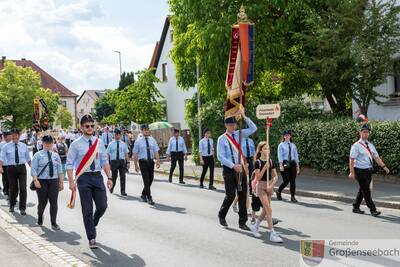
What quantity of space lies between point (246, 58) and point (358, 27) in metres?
8.84

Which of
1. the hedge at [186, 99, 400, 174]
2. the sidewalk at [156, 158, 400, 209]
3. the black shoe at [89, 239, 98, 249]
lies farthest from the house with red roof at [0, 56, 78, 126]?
the black shoe at [89, 239, 98, 249]

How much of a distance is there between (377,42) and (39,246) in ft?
43.2

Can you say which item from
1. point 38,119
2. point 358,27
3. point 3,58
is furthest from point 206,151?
point 3,58

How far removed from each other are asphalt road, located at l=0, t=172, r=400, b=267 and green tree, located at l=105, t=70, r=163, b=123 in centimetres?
2266

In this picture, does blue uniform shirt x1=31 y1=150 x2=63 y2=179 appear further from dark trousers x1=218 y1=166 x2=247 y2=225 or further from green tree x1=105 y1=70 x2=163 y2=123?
green tree x1=105 y1=70 x2=163 y2=123

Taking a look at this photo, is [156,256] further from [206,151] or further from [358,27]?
[358,27]

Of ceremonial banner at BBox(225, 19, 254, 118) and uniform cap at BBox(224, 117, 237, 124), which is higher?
ceremonial banner at BBox(225, 19, 254, 118)

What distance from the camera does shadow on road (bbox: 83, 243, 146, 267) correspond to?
304 inches

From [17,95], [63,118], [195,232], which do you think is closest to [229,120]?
[195,232]

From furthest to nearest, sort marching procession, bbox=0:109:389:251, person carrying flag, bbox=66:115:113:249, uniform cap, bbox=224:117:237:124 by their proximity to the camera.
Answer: uniform cap, bbox=224:117:237:124, marching procession, bbox=0:109:389:251, person carrying flag, bbox=66:115:113:249

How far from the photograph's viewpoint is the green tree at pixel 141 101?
3691cm

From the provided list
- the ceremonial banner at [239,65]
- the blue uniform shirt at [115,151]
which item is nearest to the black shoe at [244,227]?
the ceremonial banner at [239,65]

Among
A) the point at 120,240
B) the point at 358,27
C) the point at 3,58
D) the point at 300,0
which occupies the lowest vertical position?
the point at 120,240

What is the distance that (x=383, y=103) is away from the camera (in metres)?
20.2
